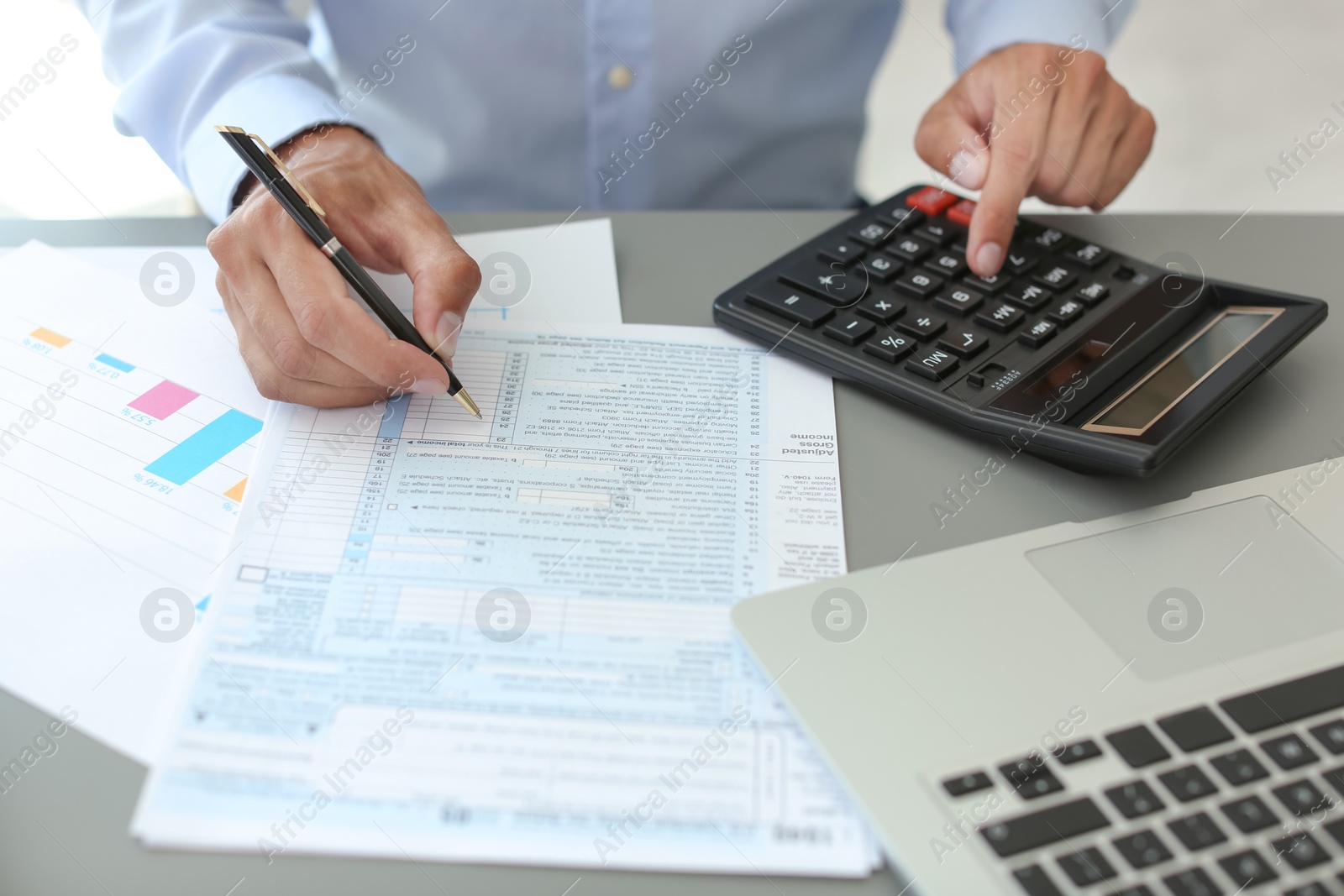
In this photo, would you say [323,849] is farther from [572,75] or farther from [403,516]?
[572,75]

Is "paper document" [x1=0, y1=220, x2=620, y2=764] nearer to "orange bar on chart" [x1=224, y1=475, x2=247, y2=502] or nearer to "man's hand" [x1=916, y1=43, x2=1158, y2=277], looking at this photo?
"orange bar on chart" [x1=224, y1=475, x2=247, y2=502]

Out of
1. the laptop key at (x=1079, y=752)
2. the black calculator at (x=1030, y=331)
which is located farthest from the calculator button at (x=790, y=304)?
the laptop key at (x=1079, y=752)

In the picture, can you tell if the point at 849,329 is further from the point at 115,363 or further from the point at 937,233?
the point at 115,363

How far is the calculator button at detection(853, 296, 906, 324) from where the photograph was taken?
0.52 metres

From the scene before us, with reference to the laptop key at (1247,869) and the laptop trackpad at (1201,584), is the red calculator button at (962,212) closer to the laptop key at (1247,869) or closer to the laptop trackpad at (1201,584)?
the laptop trackpad at (1201,584)

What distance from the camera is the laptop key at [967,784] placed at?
12.6 inches

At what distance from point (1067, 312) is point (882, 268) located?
0.11 meters

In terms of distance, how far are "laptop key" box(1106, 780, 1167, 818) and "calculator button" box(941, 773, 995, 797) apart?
0.04 meters

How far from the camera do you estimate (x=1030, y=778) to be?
32 centimetres

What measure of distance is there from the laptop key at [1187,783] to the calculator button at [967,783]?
6 centimetres

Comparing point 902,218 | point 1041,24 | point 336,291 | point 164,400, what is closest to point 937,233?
point 902,218

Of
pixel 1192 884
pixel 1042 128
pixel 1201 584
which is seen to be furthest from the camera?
pixel 1042 128

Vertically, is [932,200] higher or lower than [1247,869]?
higher

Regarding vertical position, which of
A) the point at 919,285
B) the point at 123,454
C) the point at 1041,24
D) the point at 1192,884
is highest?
the point at 1041,24
